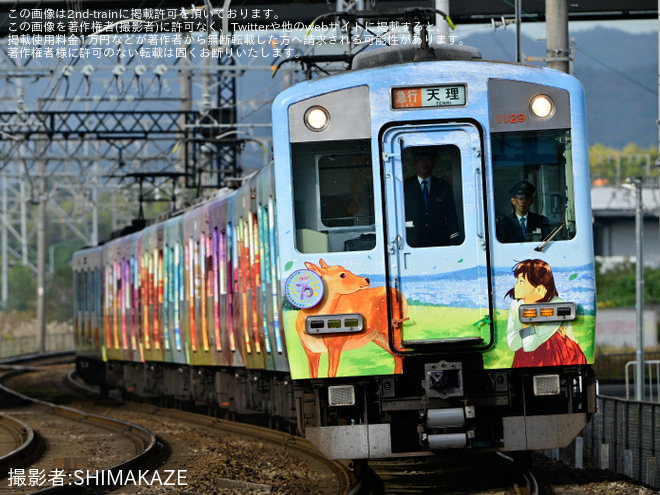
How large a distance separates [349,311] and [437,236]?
88cm

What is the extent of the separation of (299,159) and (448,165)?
45.2 inches

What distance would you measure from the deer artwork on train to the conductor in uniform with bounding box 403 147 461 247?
48 cm

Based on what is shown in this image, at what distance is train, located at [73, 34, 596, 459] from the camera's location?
9031 mm

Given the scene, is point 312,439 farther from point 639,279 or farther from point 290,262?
point 639,279

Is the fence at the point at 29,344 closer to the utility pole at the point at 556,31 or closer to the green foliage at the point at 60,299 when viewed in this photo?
the green foliage at the point at 60,299

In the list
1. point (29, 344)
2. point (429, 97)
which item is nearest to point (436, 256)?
point (429, 97)

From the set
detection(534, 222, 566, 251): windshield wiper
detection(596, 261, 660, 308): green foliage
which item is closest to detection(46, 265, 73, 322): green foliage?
detection(596, 261, 660, 308): green foliage

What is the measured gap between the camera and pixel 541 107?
30.0ft

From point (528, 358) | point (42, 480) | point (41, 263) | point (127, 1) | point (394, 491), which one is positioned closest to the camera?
point (528, 358)

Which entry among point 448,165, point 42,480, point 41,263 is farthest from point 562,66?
point 41,263

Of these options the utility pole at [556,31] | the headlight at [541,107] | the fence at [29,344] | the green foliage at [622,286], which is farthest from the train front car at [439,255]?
the green foliage at [622,286]

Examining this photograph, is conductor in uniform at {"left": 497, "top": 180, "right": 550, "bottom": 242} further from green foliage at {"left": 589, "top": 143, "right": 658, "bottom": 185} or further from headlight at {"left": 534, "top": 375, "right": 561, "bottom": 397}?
green foliage at {"left": 589, "top": 143, "right": 658, "bottom": 185}

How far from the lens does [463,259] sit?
907 centimetres

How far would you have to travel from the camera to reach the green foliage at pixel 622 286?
5750 cm
